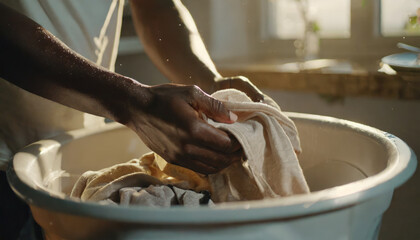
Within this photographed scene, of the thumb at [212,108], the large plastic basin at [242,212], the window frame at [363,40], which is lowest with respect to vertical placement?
the window frame at [363,40]

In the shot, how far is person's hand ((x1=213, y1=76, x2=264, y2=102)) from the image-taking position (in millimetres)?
654

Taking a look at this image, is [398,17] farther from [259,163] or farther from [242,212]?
[242,212]

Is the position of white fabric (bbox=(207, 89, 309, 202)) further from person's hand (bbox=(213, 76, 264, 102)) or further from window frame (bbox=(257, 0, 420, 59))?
window frame (bbox=(257, 0, 420, 59))

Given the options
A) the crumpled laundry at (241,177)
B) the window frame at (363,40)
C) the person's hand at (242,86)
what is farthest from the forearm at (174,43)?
the window frame at (363,40)

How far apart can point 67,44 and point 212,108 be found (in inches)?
12.2

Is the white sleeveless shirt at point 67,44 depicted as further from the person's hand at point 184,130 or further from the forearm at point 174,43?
the person's hand at point 184,130

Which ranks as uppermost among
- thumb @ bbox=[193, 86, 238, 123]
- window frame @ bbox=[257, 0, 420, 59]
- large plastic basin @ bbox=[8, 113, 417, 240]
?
thumb @ bbox=[193, 86, 238, 123]

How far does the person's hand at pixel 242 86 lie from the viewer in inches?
25.7

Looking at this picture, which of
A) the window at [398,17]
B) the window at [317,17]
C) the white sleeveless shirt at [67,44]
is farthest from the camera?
the window at [317,17]

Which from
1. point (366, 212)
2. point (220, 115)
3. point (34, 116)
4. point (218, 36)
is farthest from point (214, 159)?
point (218, 36)

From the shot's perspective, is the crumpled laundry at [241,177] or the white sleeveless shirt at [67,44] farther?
the white sleeveless shirt at [67,44]

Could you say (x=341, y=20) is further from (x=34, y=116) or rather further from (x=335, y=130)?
(x=34, y=116)

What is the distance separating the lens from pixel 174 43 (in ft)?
2.49

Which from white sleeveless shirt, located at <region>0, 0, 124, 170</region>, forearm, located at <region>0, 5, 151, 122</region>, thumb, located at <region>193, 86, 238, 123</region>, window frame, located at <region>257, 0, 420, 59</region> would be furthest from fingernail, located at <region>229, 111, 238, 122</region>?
window frame, located at <region>257, 0, 420, 59</region>
